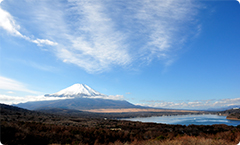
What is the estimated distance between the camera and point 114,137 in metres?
14.9

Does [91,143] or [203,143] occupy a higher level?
[203,143]

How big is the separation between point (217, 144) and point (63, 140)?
36.3ft

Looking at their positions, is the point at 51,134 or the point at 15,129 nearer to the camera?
the point at 15,129

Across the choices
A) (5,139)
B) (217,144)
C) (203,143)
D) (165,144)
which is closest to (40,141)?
(5,139)

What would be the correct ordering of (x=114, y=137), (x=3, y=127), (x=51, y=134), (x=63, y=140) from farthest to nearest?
(x=114, y=137) < (x=51, y=134) < (x=63, y=140) < (x=3, y=127)

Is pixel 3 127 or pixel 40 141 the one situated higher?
pixel 3 127

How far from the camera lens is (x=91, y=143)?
12.2m

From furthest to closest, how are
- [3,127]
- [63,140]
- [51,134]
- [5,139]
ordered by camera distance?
1. [51,134]
2. [63,140]
3. [3,127]
4. [5,139]

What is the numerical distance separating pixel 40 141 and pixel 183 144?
9988mm

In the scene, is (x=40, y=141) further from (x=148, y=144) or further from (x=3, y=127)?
(x=148, y=144)

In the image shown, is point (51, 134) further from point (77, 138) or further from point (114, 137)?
point (114, 137)

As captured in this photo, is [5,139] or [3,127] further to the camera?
[3,127]

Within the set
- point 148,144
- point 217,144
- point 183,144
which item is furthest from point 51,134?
point 217,144

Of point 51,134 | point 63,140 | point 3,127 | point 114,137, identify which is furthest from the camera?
point 114,137
